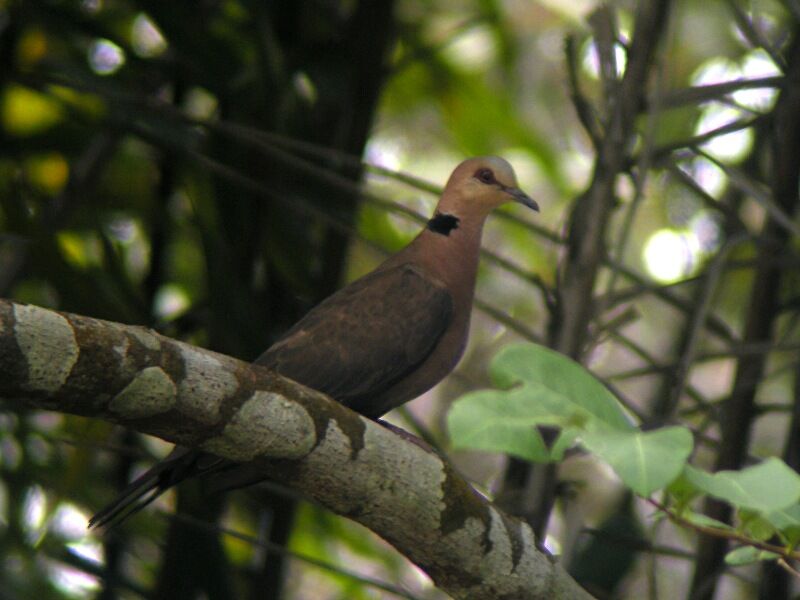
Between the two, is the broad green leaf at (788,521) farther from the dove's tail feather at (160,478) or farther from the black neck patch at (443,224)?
the black neck patch at (443,224)

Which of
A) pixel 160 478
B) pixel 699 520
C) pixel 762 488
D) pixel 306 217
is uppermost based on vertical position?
pixel 306 217

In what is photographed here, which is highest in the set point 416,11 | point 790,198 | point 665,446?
point 416,11

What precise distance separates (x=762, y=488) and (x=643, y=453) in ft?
0.33

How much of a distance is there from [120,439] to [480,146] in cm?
160

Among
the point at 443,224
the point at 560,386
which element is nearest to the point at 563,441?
the point at 560,386

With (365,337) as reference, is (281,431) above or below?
below

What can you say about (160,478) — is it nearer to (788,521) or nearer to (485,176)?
(485,176)

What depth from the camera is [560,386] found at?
103 centimetres

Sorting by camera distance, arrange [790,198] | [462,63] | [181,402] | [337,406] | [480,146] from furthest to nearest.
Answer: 1. [462,63]
2. [480,146]
3. [790,198]
4. [337,406]
5. [181,402]

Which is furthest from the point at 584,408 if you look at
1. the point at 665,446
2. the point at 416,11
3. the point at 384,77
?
the point at 416,11

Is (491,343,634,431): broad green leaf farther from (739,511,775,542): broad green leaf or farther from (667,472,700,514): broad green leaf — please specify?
(739,511,775,542): broad green leaf

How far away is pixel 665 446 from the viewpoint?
97 centimetres

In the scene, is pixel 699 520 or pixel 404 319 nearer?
pixel 699 520

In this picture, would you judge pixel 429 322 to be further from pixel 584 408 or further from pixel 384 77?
pixel 584 408
